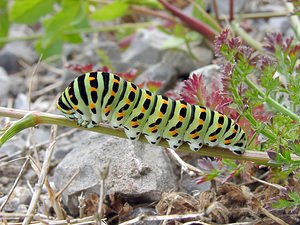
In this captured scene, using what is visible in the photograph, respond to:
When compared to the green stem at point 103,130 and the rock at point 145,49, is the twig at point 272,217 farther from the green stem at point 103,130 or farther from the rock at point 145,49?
the rock at point 145,49

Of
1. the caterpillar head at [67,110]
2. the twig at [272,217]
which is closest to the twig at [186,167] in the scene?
the twig at [272,217]

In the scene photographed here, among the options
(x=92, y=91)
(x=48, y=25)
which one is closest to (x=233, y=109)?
(x=92, y=91)

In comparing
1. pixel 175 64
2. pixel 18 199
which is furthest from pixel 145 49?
pixel 18 199

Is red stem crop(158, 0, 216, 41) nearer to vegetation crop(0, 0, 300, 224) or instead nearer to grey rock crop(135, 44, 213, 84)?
grey rock crop(135, 44, 213, 84)

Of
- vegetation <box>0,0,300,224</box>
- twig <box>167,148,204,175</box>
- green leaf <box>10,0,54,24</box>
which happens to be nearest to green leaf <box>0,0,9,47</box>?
green leaf <box>10,0,54,24</box>

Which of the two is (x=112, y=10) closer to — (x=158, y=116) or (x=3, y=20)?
(x=3, y=20)
